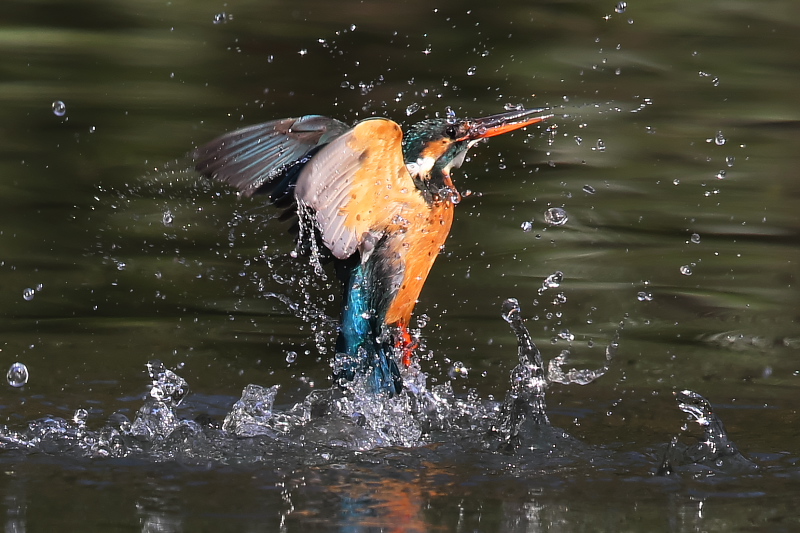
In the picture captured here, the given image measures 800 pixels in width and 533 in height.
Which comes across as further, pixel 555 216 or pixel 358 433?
pixel 555 216

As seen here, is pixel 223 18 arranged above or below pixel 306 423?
above

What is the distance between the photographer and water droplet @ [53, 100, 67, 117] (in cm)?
541

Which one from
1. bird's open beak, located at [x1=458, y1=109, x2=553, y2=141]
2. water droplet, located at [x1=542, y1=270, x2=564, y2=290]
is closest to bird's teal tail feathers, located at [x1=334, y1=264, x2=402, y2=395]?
bird's open beak, located at [x1=458, y1=109, x2=553, y2=141]

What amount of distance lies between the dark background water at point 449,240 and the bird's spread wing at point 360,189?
555 mm

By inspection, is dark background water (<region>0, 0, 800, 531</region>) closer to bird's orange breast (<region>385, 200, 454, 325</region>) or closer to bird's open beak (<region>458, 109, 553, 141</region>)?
bird's orange breast (<region>385, 200, 454, 325</region>)

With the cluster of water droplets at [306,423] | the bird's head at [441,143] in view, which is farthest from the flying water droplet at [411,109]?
the cluster of water droplets at [306,423]

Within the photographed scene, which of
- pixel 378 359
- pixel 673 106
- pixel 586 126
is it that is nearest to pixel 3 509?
pixel 378 359

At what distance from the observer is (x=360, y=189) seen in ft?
10.3

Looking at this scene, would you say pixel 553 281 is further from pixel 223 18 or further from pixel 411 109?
pixel 223 18

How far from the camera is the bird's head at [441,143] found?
348cm

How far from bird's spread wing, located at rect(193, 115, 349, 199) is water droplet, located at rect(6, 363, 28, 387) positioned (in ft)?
2.62

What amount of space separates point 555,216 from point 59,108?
2.28 m

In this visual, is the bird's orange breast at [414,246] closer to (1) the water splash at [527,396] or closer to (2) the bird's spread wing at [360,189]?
(2) the bird's spread wing at [360,189]


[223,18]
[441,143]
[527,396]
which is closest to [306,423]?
[527,396]
